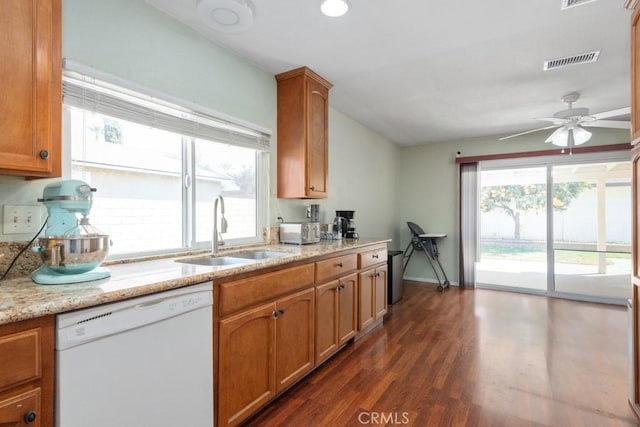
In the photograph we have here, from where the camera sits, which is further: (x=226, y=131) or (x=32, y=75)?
(x=226, y=131)

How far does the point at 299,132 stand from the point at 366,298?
1.66 meters

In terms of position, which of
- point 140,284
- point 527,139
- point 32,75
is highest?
point 527,139

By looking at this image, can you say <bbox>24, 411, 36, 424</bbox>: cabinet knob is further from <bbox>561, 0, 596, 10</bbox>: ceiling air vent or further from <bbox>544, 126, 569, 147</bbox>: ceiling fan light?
<bbox>544, 126, 569, 147</bbox>: ceiling fan light

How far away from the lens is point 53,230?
128cm

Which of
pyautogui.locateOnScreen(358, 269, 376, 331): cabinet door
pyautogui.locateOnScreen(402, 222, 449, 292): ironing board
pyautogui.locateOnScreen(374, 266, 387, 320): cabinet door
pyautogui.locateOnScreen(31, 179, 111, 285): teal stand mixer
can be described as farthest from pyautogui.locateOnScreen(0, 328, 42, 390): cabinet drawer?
pyautogui.locateOnScreen(402, 222, 449, 292): ironing board

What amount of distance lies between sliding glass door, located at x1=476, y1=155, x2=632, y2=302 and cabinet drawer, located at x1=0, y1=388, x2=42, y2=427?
5.27 meters

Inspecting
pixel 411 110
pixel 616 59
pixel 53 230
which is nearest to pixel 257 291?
pixel 53 230

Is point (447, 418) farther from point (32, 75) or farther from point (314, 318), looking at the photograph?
point (32, 75)

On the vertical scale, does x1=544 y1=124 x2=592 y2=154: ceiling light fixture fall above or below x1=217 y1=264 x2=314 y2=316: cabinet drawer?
above

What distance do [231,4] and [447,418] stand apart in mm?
2642

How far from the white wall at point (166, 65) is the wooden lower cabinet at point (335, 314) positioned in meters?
0.85

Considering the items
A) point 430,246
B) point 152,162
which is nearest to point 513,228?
point 430,246

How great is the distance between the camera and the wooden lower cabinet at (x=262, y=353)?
156 cm

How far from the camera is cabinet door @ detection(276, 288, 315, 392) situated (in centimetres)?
190
